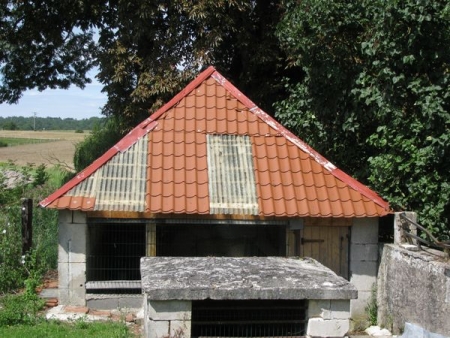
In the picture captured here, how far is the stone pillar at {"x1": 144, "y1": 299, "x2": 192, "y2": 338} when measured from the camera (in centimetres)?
618

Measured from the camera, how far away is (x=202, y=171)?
1002 cm

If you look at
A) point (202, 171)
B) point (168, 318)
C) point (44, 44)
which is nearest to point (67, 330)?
point (168, 318)

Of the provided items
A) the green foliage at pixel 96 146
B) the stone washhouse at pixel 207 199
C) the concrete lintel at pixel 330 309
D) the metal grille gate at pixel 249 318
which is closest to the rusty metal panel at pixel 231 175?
the stone washhouse at pixel 207 199

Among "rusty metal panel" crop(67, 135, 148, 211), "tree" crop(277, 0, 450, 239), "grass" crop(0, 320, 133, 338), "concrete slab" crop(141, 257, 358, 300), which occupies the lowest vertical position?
"grass" crop(0, 320, 133, 338)

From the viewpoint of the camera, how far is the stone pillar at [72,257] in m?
9.41

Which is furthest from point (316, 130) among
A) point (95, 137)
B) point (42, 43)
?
point (95, 137)

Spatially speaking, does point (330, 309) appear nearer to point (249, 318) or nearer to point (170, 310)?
point (249, 318)

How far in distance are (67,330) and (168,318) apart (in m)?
2.78

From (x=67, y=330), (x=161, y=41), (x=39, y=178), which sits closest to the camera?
(x=67, y=330)

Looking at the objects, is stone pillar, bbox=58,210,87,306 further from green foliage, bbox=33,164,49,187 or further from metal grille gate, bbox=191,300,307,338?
green foliage, bbox=33,164,49,187

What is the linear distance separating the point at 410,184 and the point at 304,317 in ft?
12.7

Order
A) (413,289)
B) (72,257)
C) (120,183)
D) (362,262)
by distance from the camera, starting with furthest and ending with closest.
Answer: (362,262) < (120,183) < (72,257) < (413,289)

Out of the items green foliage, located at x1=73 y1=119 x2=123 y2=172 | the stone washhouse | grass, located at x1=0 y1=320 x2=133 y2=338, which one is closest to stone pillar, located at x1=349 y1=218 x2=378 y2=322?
the stone washhouse

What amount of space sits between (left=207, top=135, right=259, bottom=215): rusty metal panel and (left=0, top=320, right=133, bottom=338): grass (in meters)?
2.32
